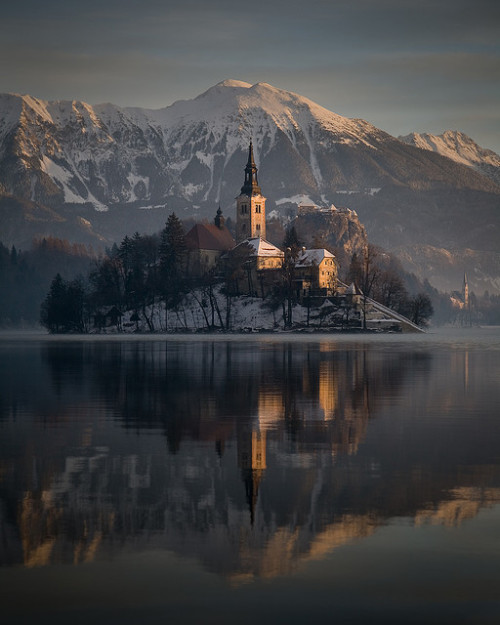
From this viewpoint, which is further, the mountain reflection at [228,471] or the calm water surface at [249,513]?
the mountain reflection at [228,471]

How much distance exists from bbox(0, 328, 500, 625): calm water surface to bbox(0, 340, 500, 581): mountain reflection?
0.08 meters

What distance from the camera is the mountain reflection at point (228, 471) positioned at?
21125 millimetres

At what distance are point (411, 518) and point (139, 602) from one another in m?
7.95

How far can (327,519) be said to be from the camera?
22.7 metres

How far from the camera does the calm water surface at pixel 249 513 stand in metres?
17.5

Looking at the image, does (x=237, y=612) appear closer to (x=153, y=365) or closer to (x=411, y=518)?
(x=411, y=518)

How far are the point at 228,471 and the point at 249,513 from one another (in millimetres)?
5333

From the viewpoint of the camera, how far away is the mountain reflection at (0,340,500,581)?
69.3 feet

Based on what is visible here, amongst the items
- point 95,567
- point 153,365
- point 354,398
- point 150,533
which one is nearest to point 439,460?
point 150,533

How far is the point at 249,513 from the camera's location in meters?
23.2

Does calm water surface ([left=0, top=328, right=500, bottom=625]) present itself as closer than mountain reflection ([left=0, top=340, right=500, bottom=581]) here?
Yes

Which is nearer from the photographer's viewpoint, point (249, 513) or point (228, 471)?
point (249, 513)

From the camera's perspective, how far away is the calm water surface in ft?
57.4

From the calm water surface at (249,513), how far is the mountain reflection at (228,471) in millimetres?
79
